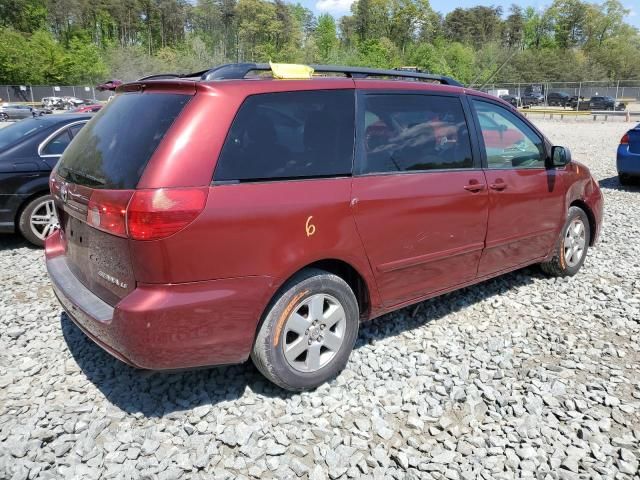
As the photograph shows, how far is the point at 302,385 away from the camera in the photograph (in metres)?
3.17

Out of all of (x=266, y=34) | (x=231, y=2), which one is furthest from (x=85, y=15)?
(x=266, y=34)

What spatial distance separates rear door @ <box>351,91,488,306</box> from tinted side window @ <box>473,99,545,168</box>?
0.25 meters

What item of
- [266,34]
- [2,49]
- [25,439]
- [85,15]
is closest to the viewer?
[25,439]

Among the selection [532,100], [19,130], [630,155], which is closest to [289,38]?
[532,100]

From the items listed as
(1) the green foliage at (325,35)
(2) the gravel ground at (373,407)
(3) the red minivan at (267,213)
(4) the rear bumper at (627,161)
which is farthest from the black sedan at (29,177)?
(1) the green foliage at (325,35)

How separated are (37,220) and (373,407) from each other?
188 inches

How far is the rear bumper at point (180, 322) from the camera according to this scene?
260 centimetres

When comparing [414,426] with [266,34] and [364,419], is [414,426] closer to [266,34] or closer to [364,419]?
[364,419]

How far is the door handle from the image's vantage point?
384 centimetres

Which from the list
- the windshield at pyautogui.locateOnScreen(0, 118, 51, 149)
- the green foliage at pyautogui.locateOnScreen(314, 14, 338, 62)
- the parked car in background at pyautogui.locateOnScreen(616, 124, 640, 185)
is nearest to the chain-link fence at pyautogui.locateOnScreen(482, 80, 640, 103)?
the parked car in background at pyautogui.locateOnScreen(616, 124, 640, 185)

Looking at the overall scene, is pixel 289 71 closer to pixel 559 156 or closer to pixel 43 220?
pixel 559 156

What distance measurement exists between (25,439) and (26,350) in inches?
44.5

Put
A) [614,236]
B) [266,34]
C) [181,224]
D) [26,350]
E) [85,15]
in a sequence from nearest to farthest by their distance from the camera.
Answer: [181,224] → [26,350] → [614,236] → [266,34] → [85,15]

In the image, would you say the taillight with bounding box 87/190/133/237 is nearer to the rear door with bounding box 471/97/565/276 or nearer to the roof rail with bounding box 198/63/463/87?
the roof rail with bounding box 198/63/463/87
